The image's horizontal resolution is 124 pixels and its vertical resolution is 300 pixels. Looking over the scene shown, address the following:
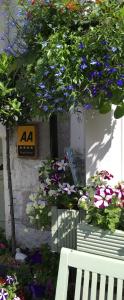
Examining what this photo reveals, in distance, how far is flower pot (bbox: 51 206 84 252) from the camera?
3.06 m

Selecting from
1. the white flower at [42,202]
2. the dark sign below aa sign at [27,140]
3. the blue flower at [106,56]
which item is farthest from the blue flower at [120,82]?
the dark sign below aa sign at [27,140]

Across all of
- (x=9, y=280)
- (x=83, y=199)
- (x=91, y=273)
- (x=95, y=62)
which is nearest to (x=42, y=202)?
(x=9, y=280)

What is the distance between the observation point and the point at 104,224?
2.65 metres

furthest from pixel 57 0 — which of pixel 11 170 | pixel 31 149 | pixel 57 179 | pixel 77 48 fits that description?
pixel 11 170

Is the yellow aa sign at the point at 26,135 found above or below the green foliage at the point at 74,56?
below

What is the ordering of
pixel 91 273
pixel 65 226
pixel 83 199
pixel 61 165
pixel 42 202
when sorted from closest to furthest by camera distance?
pixel 91 273 → pixel 83 199 → pixel 65 226 → pixel 61 165 → pixel 42 202

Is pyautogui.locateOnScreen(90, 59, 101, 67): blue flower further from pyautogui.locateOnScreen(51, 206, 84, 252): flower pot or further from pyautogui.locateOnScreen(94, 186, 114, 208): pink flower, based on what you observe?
pyautogui.locateOnScreen(51, 206, 84, 252): flower pot

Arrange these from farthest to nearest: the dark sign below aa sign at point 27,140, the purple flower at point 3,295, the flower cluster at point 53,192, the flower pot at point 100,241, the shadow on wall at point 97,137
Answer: the dark sign below aa sign at point 27,140 → the flower cluster at point 53,192 → the purple flower at point 3,295 → the shadow on wall at point 97,137 → the flower pot at point 100,241

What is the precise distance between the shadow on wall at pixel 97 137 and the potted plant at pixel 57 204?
272mm

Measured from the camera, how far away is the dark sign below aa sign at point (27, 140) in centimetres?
385

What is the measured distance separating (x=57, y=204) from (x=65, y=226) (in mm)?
208

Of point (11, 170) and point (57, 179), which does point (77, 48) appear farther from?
point (11, 170)

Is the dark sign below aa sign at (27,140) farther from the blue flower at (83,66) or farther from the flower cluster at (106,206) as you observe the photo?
the blue flower at (83,66)

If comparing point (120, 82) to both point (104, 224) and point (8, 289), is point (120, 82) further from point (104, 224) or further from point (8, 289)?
point (8, 289)
